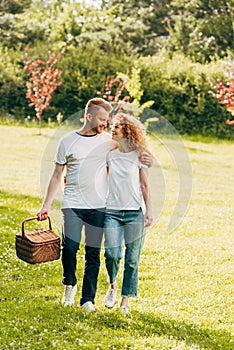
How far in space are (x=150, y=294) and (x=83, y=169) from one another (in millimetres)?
1862

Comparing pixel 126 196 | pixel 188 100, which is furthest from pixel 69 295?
pixel 188 100

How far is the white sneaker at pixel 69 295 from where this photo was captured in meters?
5.69

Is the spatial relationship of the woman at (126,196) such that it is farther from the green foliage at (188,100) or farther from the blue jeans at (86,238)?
the green foliage at (188,100)

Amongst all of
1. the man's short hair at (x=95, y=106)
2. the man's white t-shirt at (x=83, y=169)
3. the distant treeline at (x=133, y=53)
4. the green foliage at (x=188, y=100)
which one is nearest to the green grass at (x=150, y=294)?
the man's white t-shirt at (x=83, y=169)

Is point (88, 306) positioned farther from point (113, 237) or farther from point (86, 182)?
point (86, 182)

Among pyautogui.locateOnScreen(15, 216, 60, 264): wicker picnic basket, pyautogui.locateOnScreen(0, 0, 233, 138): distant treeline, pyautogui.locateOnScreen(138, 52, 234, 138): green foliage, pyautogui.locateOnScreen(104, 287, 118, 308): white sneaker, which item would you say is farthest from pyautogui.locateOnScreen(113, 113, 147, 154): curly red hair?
pyautogui.locateOnScreen(138, 52, 234, 138): green foliage

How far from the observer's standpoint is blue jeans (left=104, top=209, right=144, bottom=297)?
213 inches

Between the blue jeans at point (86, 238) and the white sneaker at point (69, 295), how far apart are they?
0.38 ft

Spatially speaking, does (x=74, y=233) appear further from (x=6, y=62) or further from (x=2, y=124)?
(x=6, y=62)

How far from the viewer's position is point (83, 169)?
5.37 metres

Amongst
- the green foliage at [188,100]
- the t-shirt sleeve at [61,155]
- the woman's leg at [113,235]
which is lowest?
the green foliage at [188,100]

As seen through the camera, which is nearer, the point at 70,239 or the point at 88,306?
the point at 70,239

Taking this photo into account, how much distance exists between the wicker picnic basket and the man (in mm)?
181

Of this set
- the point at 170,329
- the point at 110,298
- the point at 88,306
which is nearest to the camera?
the point at 170,329
